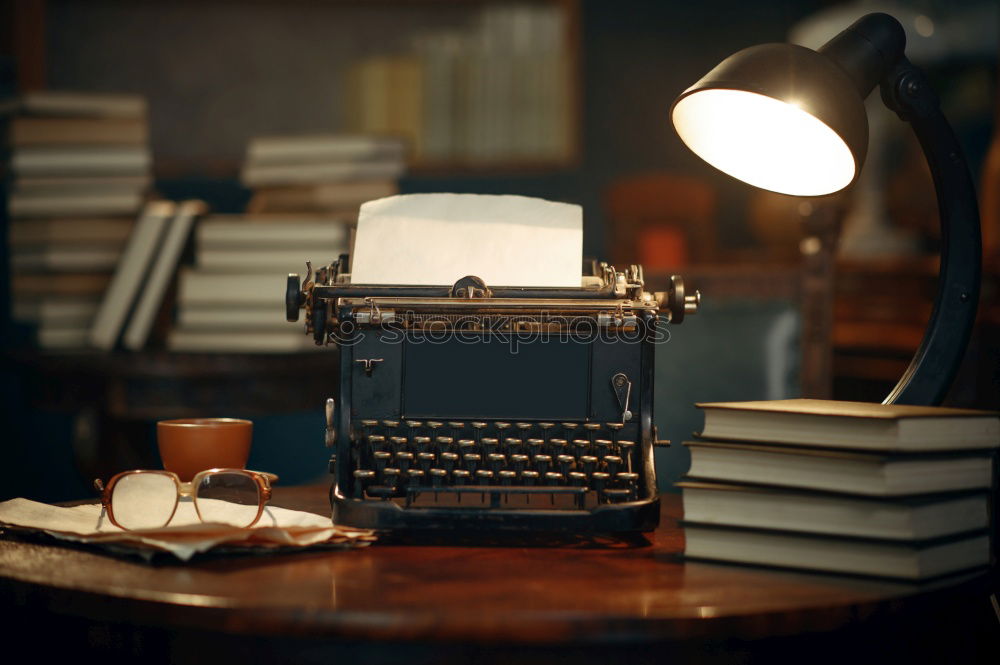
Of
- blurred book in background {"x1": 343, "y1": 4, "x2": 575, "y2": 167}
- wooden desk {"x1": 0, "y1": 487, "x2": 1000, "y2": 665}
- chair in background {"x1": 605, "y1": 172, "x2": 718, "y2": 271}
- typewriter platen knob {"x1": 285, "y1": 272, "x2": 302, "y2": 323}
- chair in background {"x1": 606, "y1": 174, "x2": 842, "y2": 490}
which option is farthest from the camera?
chair in background {"x1": 605, "y1": 172, "x2": 718, "y2": 271}

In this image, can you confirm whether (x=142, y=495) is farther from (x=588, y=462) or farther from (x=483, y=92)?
(x=483, y=92)

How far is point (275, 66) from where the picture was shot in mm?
3545

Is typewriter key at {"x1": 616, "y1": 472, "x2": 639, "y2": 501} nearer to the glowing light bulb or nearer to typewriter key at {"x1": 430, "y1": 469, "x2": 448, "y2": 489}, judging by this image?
typewriter key at {"x1": 430, "y1": 469, "x2": 448, "y2": 489}

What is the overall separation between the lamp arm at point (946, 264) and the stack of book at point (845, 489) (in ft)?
0.92

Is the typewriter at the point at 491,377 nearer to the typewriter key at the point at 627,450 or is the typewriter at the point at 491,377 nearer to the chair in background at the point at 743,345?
the typewriter key at the point at 627,450

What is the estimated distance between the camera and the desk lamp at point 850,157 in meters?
1.31

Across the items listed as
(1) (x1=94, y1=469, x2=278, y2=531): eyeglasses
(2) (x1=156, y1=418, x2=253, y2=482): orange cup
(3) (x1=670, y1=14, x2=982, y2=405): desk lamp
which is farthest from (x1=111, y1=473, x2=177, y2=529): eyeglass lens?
(3) (x1=670, y1=14, x2=982, y2=405): desk lamp

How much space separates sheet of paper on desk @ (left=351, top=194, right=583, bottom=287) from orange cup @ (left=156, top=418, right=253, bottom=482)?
0.28 m

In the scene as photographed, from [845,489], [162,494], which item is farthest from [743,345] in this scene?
[162,494]

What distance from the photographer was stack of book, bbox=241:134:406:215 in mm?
2686

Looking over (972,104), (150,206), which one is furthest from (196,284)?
(972,104)

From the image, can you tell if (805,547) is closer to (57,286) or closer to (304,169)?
(304,169)

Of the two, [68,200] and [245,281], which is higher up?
[68,200]

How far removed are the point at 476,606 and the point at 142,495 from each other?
481 millimetres
